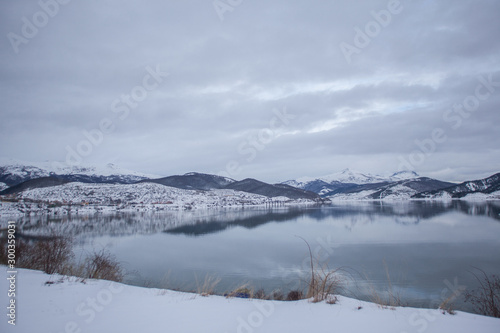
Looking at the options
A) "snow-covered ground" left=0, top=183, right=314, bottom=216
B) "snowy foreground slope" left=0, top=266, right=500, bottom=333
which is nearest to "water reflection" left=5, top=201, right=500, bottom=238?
"snow-covered ground" left=0, top=183, right=314, bottom=216

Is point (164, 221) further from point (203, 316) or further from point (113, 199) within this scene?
point (113, 199)

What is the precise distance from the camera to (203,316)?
5.01 metres

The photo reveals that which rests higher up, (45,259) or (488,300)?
(45,259)

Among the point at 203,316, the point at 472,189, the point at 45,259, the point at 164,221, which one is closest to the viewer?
the point at 203,316

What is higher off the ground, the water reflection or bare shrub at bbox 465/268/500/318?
bare shrub at bbox 465/268/500/318

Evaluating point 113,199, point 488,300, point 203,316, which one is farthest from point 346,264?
point 113,199

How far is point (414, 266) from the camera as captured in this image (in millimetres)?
15969

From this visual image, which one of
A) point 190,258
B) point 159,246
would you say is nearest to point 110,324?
point 190,258

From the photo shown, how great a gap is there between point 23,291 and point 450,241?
30.2 m

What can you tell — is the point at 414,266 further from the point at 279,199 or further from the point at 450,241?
the point at 279,199

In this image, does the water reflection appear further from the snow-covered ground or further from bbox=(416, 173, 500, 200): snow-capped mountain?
bbox=(416, 173, 500, 200): snow-capped mountain

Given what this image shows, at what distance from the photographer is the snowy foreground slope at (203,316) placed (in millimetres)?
4512

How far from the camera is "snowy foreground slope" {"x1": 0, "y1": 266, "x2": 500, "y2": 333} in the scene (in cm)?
451

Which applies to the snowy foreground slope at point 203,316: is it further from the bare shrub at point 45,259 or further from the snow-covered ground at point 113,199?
the snow-covered ground at point 113,199
